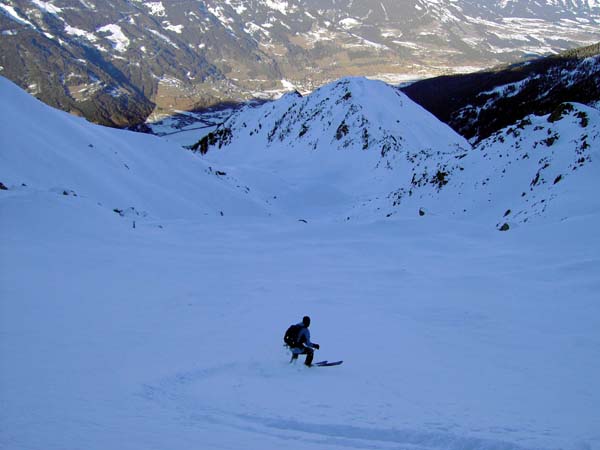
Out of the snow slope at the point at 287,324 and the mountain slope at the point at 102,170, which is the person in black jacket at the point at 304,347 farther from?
the mountain slope at the point at 102,170

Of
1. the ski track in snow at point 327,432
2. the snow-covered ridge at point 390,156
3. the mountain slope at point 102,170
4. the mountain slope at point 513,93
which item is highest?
the mountain slope at point 513,93

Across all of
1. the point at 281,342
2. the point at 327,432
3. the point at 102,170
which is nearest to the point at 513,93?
the point at 102,170

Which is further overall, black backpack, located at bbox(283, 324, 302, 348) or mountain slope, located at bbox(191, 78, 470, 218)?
mountain slope, located at bbox(191, 78, 470, 218)

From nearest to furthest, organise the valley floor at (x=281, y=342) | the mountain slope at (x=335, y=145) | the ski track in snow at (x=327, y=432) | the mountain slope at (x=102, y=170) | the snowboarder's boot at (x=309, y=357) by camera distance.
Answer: the ski track in snow at (x=327, y=432)
the valley floor at (x=281, y=342)
the snowboarder's boot at (x=309, y=357)
the mountain slope at (x=102, y=170)
the mountain slope at (x=335, y=145)

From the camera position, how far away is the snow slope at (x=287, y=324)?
21.4 feet

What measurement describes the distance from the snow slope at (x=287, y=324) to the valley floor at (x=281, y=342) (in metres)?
0.04

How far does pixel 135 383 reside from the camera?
7559mm

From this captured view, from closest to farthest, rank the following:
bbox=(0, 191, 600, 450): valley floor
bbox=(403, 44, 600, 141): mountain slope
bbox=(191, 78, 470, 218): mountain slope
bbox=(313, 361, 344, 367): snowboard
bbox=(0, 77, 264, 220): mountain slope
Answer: bbox=(0, 191, 600, 450): valley floor, bbox=(313, 361, 344, 367): snowboard, bbox=(0, 77, 264, 220): mountain slope, bbox=(191, 78, 470, 218): mountain slope, bbox=(403, 44, 600, 141): mountain slope

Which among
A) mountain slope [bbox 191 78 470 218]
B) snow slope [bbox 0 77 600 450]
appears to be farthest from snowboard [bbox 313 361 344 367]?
mountain slope [bbox 191 78 470 218]

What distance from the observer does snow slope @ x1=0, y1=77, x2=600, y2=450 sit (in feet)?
21.4

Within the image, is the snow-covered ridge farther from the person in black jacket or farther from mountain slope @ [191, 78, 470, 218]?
the person in black jacket

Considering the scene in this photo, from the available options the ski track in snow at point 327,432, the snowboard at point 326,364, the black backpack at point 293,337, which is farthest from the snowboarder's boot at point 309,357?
the ski track in snow at point 327,432

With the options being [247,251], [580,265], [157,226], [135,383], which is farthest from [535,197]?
[135,383]

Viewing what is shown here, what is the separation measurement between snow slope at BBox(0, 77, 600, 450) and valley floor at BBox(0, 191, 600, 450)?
1.7 inches
